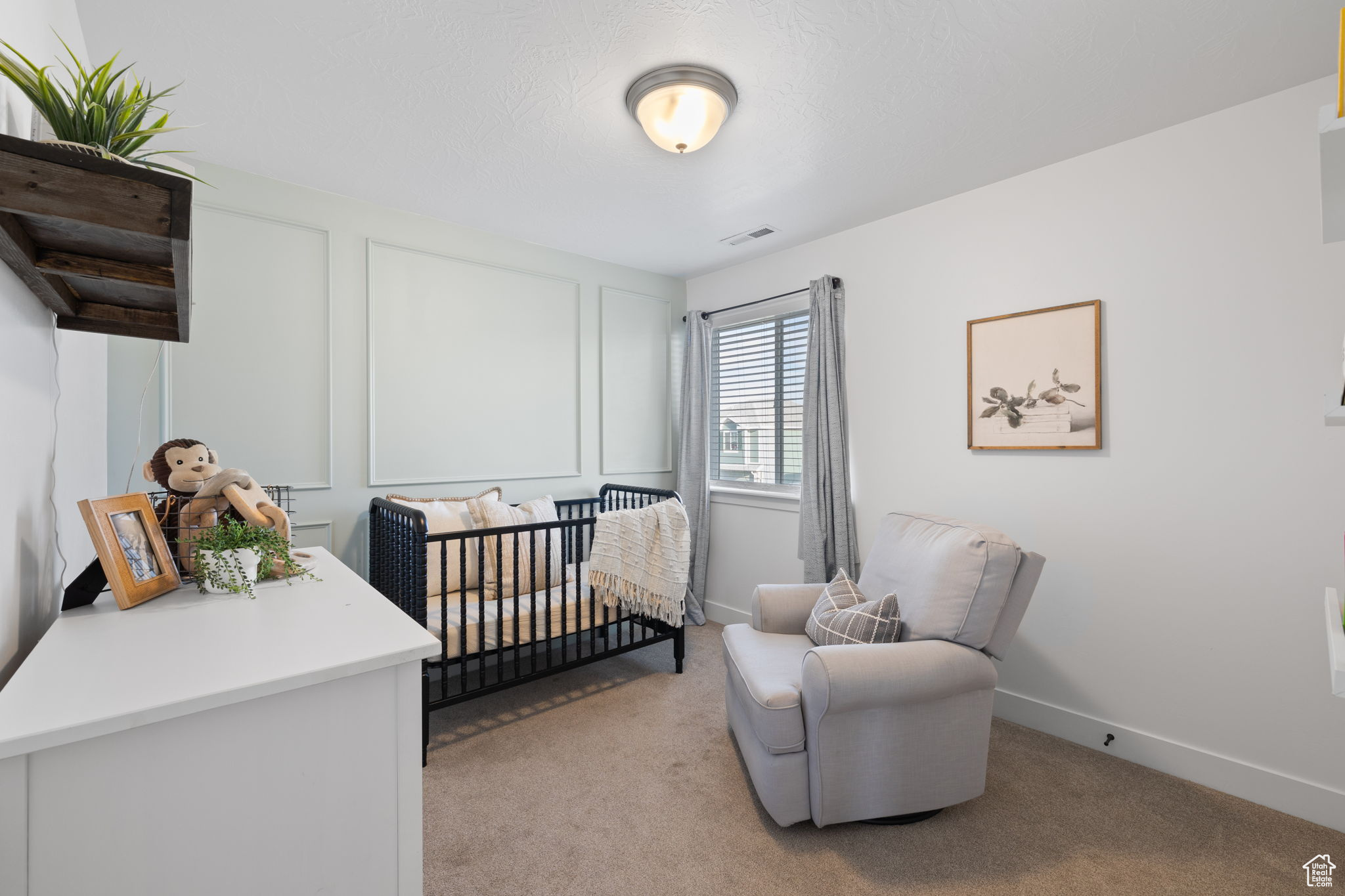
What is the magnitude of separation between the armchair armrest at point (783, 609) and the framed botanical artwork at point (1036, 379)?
1117 millimetres

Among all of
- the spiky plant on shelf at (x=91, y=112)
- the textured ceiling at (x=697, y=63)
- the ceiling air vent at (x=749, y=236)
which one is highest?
the ceiling air vent at (x=749, y=236)

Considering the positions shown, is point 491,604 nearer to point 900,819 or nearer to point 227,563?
point 227,563

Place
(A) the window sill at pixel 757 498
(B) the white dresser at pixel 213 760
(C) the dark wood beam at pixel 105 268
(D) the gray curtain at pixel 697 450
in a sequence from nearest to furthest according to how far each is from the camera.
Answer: (B) the white dresser at pixel 213 760, (C) the dark wood beam at pixel 105 268, (A) the window sill at pixel 757 498, (D) the gray curtain at pixel 697 450

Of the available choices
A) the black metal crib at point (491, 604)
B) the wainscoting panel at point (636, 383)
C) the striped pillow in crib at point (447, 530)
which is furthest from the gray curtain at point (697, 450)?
the striped pillow in crib at point (447, 530)

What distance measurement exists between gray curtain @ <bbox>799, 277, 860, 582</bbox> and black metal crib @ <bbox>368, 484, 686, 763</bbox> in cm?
82

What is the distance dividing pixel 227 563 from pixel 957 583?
2.00m

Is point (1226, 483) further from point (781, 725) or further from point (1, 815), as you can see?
point (1, 815)

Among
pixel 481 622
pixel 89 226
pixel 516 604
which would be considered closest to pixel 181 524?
pixel 89 226

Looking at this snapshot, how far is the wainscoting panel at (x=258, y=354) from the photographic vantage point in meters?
2.50

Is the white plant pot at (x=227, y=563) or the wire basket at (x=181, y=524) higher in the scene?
the wire basket at (x=181, y=524)

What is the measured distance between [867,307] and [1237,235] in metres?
1.47

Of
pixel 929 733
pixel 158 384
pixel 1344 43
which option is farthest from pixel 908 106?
pixel 158 384

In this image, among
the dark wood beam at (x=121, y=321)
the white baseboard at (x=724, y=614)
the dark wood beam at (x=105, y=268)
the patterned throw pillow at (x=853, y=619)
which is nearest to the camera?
the dark wood beam at (x=105, y=268)

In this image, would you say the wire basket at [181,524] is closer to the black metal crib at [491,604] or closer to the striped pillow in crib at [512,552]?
the black metal crib at [491,604]
